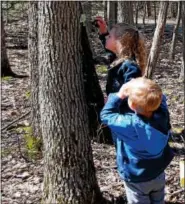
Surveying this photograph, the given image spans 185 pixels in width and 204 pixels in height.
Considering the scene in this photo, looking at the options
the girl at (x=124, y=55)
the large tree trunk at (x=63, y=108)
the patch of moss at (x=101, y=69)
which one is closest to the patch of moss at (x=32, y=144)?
the large tree trunk at (x=63, y=108)

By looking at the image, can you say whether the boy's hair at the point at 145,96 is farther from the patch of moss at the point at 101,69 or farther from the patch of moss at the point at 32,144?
the patch of moss at the point at 101,69

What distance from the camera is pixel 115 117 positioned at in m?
3.15

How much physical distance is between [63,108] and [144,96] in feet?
2.89

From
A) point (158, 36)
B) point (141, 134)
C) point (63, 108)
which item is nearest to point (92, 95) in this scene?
point (63, 108)

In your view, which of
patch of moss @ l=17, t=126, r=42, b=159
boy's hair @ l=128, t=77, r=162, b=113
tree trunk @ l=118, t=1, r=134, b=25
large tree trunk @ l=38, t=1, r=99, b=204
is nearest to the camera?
boy's hair @ l=128, t=77, r=162, b=113

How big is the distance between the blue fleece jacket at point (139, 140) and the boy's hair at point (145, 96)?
103 millimetres

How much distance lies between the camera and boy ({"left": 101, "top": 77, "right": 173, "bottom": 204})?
304 cm

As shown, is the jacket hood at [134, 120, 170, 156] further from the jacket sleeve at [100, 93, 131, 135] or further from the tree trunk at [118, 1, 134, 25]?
the tree trunk at [118, 1, 134, 25]

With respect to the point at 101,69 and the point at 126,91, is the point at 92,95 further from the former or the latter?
the point at 101,69

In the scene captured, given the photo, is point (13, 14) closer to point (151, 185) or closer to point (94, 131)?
point (94, 131)

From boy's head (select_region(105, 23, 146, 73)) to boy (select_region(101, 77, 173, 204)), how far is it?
0.56m

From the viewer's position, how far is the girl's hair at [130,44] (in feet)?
11.9

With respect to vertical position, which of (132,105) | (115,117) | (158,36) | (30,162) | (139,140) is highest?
(158,36)

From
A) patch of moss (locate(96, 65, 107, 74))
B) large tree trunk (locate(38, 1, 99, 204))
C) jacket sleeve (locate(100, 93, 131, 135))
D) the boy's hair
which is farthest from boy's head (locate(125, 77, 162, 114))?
patch of moss (locate(96, 65, 107, 74))
